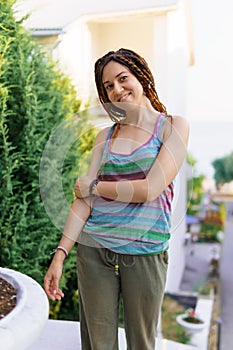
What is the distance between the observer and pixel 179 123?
4.32 ft

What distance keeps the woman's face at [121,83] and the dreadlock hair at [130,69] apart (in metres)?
0.01

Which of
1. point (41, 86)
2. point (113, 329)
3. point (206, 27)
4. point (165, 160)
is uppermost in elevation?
point (206, 27)

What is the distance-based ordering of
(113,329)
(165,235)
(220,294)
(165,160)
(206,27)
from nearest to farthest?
(165,160), (165,235), (113,329), (220,294), (206,27)

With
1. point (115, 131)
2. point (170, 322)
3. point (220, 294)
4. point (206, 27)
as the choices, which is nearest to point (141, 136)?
point (115, 131)

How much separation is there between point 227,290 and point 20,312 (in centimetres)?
850

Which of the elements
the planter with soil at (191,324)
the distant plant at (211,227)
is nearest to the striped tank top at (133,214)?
the planter with soil at (191,324)

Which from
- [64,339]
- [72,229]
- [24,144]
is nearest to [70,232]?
[72,229]

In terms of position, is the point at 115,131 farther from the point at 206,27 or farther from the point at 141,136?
the point at 206,27

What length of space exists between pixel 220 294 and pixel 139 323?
7735mm

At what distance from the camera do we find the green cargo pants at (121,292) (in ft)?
4.55

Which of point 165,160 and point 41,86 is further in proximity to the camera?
point 41,86

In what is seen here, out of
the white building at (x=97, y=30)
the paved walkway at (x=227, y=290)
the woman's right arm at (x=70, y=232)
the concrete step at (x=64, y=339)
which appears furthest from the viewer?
the paved walkway at (x=227, y=290)

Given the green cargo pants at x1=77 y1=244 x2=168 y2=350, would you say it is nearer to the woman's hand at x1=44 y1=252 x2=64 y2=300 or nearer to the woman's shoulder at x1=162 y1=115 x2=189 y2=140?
the woman's hand at x1=44 y1=252 x2=64 y2=300

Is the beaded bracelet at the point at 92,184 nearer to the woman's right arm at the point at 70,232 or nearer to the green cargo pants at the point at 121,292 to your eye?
the woman's right arm at the point at 70,232
